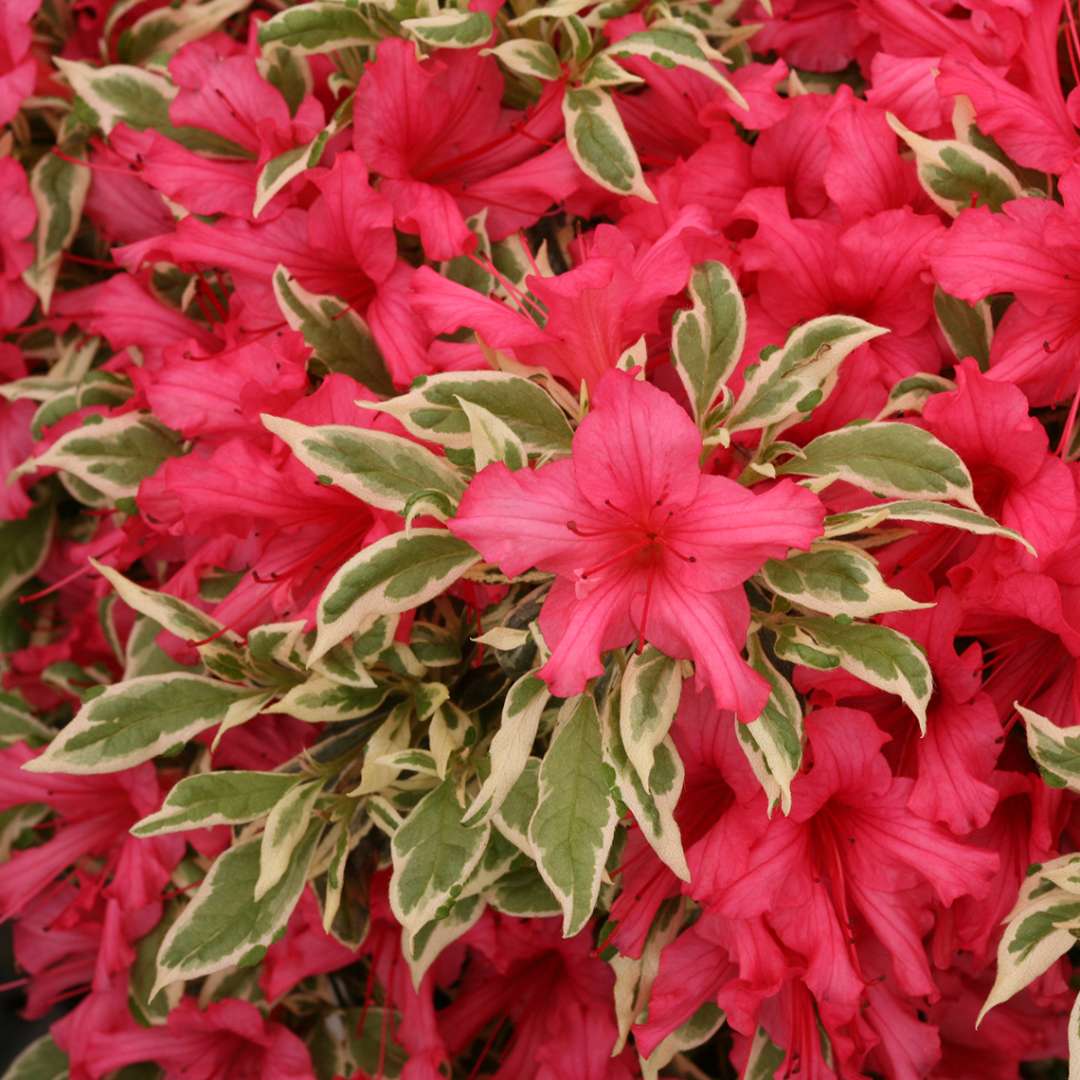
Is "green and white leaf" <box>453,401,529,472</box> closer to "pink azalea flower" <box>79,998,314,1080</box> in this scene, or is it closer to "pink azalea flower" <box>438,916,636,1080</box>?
"pink azalea flower" <box>438,916,636,1080</box>

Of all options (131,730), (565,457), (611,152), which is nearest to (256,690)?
(131,730)

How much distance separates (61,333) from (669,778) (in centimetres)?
78

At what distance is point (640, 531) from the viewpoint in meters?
0.79

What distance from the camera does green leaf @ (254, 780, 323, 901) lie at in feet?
3.12

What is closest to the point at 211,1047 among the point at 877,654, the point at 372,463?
the point at 372,463

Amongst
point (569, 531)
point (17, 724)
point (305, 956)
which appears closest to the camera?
point (569, 531)

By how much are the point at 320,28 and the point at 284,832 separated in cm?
60

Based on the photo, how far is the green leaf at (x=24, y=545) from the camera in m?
1.31

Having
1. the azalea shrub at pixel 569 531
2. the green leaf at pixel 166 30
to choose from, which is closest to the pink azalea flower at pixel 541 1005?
the azalea shrub at pixel 569 531

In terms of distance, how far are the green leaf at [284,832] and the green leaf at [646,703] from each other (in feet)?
→ 0.89

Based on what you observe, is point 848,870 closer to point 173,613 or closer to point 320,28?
point 173,613

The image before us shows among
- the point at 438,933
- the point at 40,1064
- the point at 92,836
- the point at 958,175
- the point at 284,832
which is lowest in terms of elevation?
the point at 40,1064

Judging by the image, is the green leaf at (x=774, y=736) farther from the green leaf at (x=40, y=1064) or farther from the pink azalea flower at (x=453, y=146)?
the green leaf at (x=40, y=1064)

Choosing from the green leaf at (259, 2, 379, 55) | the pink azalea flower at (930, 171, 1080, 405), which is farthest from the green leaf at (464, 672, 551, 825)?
the green leaf at (259, 2, 379, 55)
